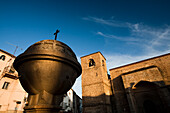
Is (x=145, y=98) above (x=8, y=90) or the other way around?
the other way around

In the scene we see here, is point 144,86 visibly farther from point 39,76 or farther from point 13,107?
point 13,107

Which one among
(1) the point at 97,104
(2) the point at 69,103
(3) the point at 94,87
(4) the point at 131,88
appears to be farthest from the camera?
(2) the point at 69,103

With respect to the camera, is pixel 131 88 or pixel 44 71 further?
pixel 131 88

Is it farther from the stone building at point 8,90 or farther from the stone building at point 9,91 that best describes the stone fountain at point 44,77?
→ the stone building at point 8,90

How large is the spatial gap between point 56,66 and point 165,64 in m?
17.9

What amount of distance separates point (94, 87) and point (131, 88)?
588cm

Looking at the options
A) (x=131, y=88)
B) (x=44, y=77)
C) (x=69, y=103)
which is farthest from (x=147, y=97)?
(x=44, y=77)

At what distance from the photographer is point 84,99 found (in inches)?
685

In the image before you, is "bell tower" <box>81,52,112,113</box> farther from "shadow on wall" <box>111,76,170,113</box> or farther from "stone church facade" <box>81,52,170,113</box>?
"shadow on wall" <box>111,76,170,113</box>

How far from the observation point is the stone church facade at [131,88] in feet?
42.5

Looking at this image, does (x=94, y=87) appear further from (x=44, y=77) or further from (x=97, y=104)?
(x=44, y=77)

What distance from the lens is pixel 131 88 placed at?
47.2 ft

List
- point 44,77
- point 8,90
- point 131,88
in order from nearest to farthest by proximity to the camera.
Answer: point 44,77
point 8,90
point 131,88

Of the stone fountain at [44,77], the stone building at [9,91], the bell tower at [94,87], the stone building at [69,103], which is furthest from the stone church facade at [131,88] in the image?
the stone fountain at [44,77]
